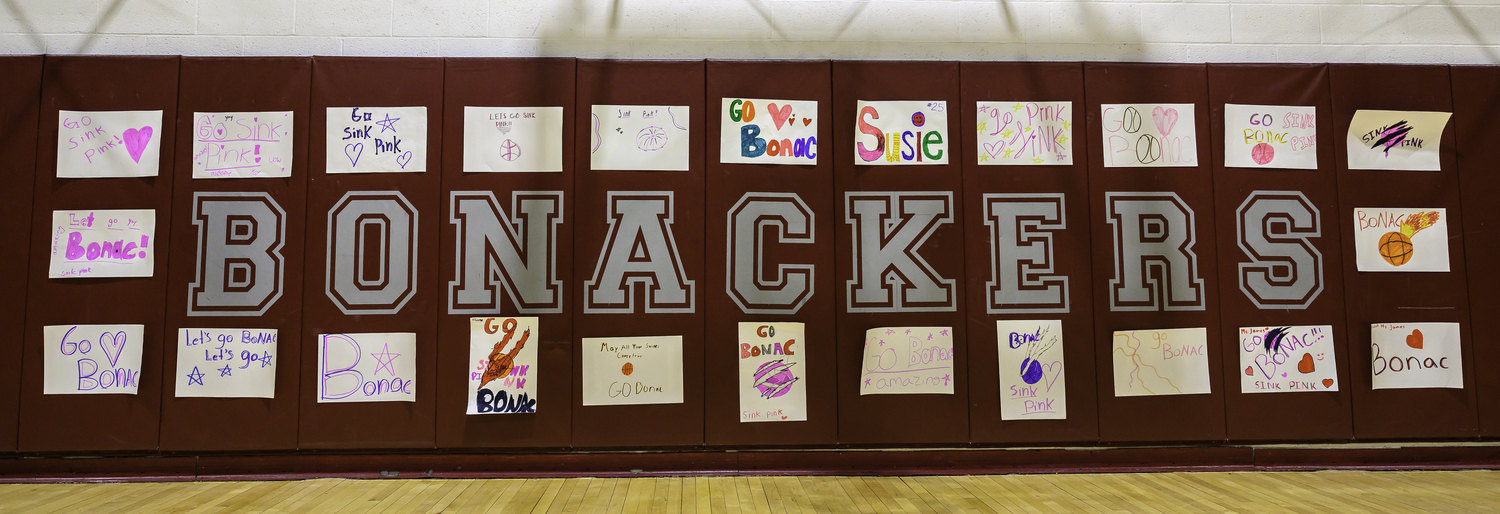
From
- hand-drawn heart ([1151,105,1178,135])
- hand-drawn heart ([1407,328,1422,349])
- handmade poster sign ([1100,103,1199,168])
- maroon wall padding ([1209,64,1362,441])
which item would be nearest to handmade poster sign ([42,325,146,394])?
handmade poster sign ([1100,103,1199,168])

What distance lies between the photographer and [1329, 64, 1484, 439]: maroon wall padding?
3.16 metres

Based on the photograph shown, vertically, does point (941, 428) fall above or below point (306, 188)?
below

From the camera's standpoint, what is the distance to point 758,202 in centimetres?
314

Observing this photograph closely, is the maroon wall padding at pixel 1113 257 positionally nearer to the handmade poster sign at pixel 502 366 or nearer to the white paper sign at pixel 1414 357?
the white paper sign at pixel 1414 357

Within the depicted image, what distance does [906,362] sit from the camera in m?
3.11

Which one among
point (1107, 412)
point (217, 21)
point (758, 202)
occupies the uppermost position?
→ point (217, 21)

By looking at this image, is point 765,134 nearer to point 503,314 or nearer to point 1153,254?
point 503,314

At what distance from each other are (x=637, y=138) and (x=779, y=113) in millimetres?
638

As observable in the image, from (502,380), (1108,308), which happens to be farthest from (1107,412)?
(502,380)

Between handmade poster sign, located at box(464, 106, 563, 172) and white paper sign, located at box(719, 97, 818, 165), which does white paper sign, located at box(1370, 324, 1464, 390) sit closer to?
white paper sign, located at box(719, 97, 818, 165)

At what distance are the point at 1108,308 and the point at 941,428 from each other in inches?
35.8

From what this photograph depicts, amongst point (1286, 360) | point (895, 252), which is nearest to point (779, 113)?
point (895, 252)

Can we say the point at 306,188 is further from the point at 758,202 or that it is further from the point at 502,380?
the point at 758,202

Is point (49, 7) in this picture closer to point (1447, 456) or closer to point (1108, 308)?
point (1108, 308)
